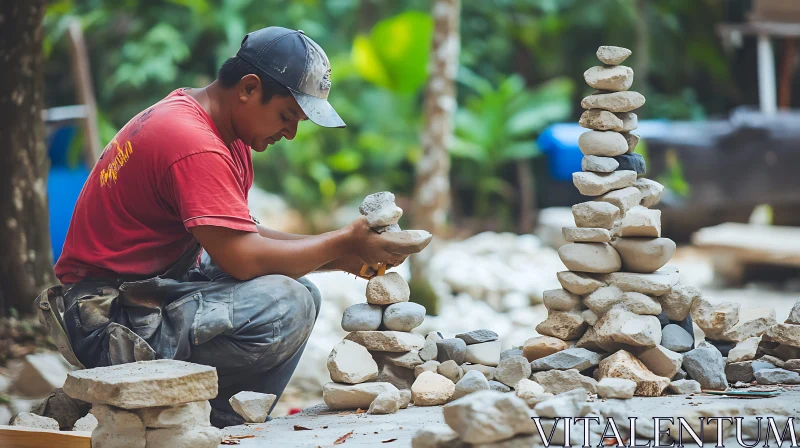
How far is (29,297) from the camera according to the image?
529cm

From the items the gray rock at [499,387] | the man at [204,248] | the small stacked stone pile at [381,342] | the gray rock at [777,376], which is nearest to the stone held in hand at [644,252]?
the gray rock at [777,376]

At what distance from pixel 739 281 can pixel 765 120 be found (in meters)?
1.95

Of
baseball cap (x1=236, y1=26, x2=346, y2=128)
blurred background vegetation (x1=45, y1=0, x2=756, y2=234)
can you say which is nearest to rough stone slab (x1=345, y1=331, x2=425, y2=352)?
baseball cap (x1=236, y1=26, x2=346, y2=128)

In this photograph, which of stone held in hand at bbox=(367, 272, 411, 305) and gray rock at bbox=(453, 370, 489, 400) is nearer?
gray rock at bbox=(453, 370, 489, 400)

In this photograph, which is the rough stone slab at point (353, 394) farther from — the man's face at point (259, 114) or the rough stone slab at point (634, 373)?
the man's face at point (259, 114)

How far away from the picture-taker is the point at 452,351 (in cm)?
383

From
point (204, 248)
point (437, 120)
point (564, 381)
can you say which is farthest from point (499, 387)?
point (437, 120)

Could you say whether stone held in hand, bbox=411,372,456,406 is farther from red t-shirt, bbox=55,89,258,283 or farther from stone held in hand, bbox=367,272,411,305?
red t-shirt, bbox=55,89,258,283

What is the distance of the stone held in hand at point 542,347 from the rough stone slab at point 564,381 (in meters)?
0.20

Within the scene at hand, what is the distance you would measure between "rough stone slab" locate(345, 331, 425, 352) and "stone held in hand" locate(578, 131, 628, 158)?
3.85ft

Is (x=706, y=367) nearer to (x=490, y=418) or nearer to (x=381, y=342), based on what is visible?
(x=381, y=342)

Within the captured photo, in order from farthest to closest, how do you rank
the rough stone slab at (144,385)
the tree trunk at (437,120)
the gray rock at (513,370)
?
the tree trunk at (437,120) → the gray rock at (513,370) → the rough stone slab at (144,385)

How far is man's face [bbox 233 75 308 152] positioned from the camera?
347cm

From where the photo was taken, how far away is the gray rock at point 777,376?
11.7 feet
